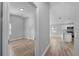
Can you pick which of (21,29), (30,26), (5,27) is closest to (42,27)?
(30,26)

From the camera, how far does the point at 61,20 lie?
1300mm

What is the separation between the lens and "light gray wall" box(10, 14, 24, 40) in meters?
1.27

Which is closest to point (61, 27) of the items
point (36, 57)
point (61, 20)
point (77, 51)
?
point (61, 20)

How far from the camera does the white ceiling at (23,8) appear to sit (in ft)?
4.21

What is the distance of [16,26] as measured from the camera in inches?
51.2

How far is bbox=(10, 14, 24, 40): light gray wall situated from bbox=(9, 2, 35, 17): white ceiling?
6 centimetres

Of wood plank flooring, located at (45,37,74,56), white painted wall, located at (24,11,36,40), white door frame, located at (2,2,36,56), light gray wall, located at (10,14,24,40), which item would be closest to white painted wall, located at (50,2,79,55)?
wood plank flooring, located at (45,37,74,56)

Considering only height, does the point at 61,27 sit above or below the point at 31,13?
below

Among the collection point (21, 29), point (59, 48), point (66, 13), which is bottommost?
point (59, 48)

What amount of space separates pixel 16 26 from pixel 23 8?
9.1 inches

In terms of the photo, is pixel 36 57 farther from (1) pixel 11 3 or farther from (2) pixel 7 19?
(1) pixel 11 3

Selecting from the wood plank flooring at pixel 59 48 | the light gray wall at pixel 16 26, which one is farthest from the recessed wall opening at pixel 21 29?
the wood plank flooring at pixel 59 48

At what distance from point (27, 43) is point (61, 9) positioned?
1.90ft

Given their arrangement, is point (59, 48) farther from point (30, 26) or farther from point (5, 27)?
point (5, 27)
